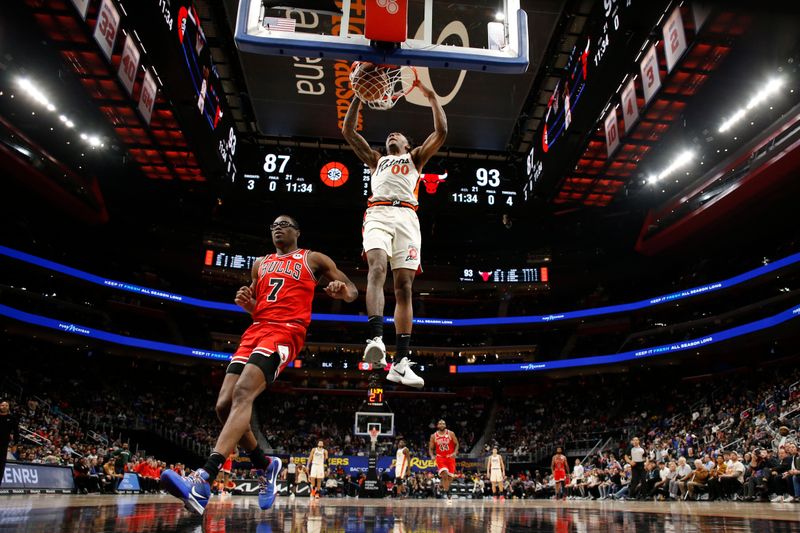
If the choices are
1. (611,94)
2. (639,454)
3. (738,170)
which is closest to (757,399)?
(738,170)

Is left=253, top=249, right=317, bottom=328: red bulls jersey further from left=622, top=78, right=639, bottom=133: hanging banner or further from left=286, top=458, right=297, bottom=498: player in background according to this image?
left=286, top=458, right=297, bottom=498: player in background

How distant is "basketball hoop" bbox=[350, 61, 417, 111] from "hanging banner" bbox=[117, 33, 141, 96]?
436 inches

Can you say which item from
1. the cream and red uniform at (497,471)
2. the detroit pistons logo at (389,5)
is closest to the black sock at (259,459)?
the detroit pistons logo at (389,5)

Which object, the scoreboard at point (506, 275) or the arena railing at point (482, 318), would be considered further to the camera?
the scoreboard at point (506, 275)

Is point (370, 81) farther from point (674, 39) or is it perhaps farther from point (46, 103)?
point (46, 103)

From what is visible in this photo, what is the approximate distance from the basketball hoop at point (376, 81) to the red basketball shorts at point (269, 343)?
89.5 inches

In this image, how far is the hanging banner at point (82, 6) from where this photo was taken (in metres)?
11.7

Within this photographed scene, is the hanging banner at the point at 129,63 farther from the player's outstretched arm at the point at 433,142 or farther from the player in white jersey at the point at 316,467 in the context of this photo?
the player's outstretched arm at the point at 433,142

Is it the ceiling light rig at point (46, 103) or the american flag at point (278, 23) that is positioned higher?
the ceiling light rig at point (46, 103)

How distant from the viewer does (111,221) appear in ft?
102

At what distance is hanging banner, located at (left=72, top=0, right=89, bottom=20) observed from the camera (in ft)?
38.3

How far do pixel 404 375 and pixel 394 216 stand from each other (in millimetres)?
1386

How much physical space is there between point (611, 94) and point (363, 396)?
83.2 feet

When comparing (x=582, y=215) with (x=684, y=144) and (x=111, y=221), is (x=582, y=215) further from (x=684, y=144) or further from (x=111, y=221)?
(x=111, y=221)
